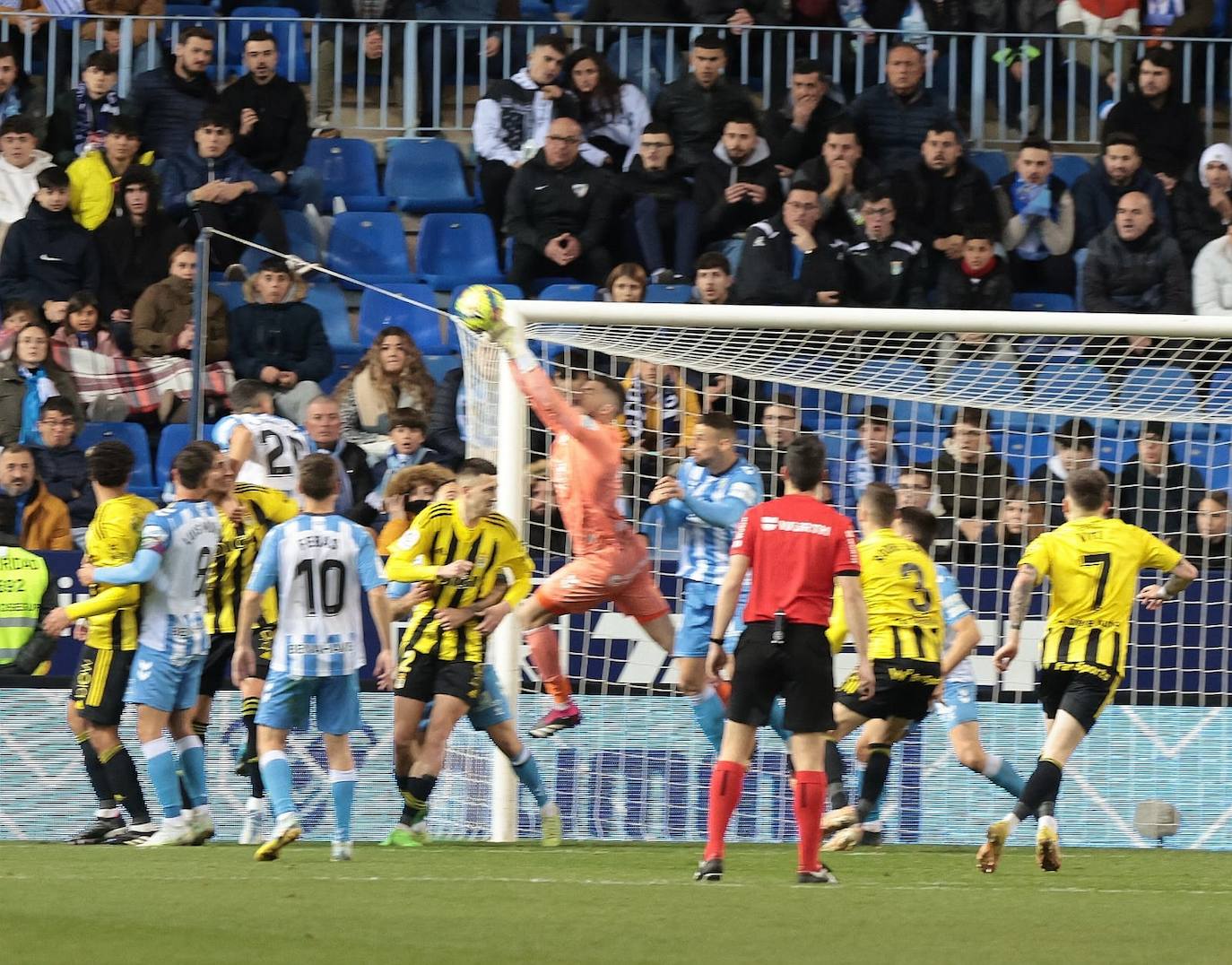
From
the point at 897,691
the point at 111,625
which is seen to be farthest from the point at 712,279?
the point at 111,625

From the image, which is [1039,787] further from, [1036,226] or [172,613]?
[1036,226]

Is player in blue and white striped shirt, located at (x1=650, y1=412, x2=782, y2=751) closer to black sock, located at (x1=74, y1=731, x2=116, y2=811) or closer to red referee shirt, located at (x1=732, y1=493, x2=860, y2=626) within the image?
red referee shirt, located at (x1=732, y1=493, x2=860, y2=626)

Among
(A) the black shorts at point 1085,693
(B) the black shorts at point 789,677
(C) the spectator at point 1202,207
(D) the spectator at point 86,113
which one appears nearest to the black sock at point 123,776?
(B) the black shorts at point 789,677

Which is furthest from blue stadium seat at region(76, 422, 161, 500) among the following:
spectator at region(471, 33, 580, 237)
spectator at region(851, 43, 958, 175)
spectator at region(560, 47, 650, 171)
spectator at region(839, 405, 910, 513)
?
spectator at region(851, 43, 958, 175)

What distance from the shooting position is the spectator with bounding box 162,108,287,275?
14281 millimetres

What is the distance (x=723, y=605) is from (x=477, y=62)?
941cm

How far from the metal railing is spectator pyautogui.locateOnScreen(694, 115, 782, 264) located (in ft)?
4.49

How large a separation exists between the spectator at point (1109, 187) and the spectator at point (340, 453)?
18.8 ft

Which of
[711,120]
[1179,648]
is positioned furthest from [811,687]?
[711,120]

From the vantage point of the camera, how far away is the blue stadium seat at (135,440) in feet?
42.1

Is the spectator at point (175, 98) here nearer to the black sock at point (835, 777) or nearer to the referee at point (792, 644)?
the black sock at point (835, 777)

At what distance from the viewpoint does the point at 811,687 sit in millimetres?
7746

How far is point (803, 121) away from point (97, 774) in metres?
7.62

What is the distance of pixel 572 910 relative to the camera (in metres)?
6.86
